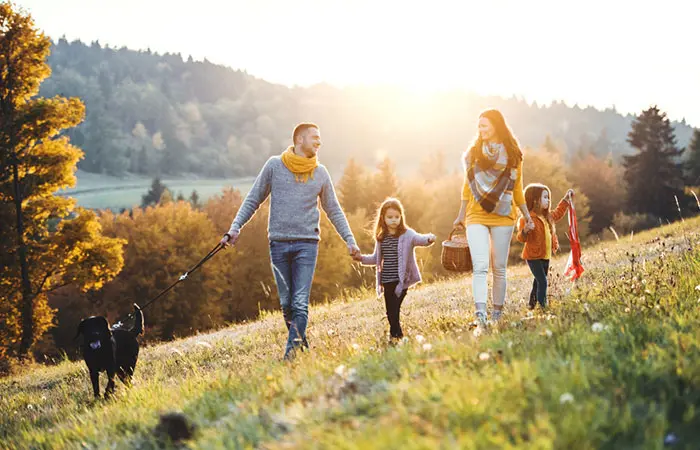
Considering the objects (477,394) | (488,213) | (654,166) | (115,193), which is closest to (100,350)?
(488,213)

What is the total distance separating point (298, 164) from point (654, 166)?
5719cm

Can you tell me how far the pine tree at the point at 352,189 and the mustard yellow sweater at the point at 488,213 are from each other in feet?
175

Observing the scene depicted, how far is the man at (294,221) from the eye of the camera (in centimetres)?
656

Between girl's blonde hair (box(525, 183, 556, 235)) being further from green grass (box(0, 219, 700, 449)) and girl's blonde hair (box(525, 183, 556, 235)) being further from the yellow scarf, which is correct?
the yellow scarf

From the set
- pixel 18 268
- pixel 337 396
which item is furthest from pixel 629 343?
pixel 18 268

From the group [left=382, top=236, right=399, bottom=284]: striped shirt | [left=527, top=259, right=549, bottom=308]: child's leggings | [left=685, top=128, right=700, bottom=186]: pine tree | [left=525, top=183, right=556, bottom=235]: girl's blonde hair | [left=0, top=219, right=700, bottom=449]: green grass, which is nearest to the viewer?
[left=0, top=219, right=700, bottom=449]: green grass

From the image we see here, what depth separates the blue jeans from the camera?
6.55 m

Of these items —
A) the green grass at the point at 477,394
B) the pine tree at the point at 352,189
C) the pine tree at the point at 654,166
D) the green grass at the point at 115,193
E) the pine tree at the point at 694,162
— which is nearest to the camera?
the green grass at the point at 477,394

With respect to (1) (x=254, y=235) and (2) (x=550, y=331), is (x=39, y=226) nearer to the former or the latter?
(2) (x=550, y=331)

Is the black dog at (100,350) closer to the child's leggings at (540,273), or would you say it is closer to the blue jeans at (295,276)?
the blue jeans at (295,276)

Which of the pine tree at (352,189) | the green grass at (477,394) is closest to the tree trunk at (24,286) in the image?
the green grass at (477,394)

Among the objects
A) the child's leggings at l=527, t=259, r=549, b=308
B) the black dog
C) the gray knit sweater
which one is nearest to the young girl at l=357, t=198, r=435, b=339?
the gray knit sweater

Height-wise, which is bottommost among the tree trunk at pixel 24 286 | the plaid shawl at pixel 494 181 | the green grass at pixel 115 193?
the tree trunk at pixel 24 286

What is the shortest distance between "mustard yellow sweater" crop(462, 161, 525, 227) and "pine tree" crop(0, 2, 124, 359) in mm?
17507
